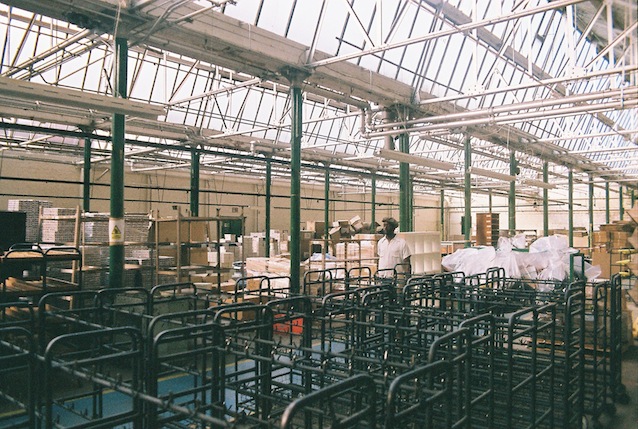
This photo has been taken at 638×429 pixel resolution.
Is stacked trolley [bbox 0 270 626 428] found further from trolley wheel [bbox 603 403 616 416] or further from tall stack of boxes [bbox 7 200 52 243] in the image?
Result: tall stack of boxes [bbox 7 200 52 243]

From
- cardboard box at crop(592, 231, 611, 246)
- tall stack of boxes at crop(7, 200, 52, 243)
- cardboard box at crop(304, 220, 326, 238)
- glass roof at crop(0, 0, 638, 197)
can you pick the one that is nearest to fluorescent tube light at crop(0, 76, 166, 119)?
glass roof at crop(0, 0, 638, 197)

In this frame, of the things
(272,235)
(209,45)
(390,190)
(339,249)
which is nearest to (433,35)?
(209,45)

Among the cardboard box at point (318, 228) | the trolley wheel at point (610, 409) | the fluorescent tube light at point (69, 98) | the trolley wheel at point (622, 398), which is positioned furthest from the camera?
the cardboard box at point (318, 228)

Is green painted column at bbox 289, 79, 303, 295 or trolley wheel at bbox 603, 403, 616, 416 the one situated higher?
green painted column at bbox 289, 79, 303, 295

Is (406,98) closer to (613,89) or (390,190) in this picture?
(613,89)

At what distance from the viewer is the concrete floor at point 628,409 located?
222 inches

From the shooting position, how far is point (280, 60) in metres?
9.23

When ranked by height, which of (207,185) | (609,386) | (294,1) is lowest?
(609,386)

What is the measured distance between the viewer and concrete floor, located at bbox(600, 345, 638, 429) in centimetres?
564

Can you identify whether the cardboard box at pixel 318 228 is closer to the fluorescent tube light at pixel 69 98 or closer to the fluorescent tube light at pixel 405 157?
the fluorescent tube light at pixel 405 157

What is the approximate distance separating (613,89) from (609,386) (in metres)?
6.40

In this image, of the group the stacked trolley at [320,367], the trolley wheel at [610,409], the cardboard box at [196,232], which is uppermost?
the cardboard box at [196,232]

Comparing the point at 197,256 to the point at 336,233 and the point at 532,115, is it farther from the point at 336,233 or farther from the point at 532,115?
the point at 532,115

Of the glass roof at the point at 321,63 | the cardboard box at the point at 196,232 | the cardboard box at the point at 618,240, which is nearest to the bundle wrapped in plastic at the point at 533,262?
the glass roof at the point at 321,63
